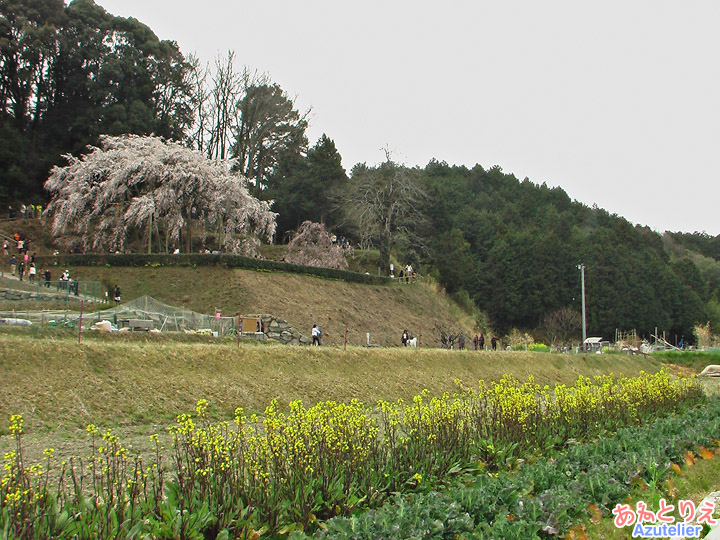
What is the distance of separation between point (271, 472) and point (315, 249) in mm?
39280

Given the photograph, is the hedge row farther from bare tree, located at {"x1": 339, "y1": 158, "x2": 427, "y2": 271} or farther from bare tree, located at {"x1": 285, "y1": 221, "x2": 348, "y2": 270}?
bare tree, located at {"x1": 339, "y1": 158, "x2": 427, "y2": 271}

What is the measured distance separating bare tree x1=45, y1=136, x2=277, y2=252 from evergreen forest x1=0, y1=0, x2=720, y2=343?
725cm

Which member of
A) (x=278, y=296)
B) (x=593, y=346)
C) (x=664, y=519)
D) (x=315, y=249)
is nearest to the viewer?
(x=664, y=519)

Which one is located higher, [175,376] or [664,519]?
[175,376]

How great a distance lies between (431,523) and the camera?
5500 millimetres

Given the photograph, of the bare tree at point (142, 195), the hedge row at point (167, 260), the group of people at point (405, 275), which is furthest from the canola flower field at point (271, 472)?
the group of people at point (405, 275)

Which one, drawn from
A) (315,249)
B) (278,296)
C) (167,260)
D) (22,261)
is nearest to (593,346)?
(315,249)

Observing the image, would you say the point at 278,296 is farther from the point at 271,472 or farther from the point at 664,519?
the point at 664,519

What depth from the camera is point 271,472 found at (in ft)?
22.4

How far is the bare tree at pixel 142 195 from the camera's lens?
1356 inches

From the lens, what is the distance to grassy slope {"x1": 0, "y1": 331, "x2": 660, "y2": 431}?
39.7 ft

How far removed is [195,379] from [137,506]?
9.31 metres

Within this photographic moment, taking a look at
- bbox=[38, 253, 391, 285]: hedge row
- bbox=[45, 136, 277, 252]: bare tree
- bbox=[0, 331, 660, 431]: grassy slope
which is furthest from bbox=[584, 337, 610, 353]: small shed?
bbox=[45, 136, 277, 252]: bare tree

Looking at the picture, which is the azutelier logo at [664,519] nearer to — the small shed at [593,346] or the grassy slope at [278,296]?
the grassy slope at [278,296]
